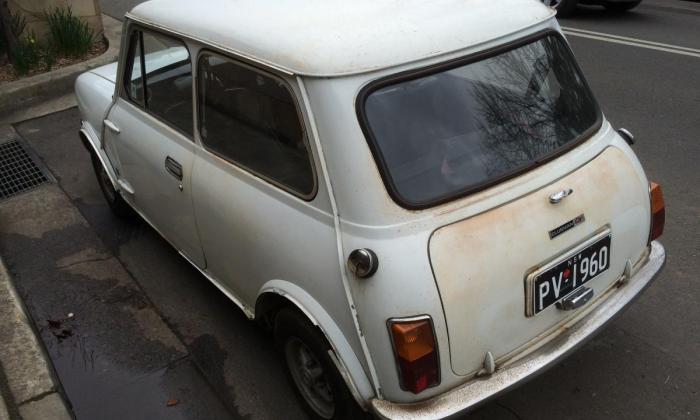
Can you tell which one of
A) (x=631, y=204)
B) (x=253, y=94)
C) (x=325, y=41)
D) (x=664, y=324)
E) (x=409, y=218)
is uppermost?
(x=325, y=41)

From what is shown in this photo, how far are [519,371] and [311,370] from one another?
0.96 meters

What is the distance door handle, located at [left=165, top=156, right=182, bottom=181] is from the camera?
349 cm

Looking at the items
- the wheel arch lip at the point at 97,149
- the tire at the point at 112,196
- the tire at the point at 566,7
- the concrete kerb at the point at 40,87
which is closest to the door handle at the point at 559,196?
the wheel arch lip at the point at 97,149

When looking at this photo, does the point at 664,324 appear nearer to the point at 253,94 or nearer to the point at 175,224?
the point at 253,94

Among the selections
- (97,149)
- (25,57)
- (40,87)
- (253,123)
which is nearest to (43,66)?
(25,57)

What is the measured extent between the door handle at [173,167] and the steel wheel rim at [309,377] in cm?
109

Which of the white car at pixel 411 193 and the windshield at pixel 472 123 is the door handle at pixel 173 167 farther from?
the windshield at pixel 472 123

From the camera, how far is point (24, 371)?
3.60 m

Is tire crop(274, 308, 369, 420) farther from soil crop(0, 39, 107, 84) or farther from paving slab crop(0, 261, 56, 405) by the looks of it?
soil crop(0, 39, 107, 84)

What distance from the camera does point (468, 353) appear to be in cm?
248

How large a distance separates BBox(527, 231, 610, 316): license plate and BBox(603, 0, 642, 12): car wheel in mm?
8637

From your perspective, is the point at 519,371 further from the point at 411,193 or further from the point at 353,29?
the point at 353,29

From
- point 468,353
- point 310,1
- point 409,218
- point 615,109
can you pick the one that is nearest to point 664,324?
point 468,353

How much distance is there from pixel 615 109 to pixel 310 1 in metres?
4.38
